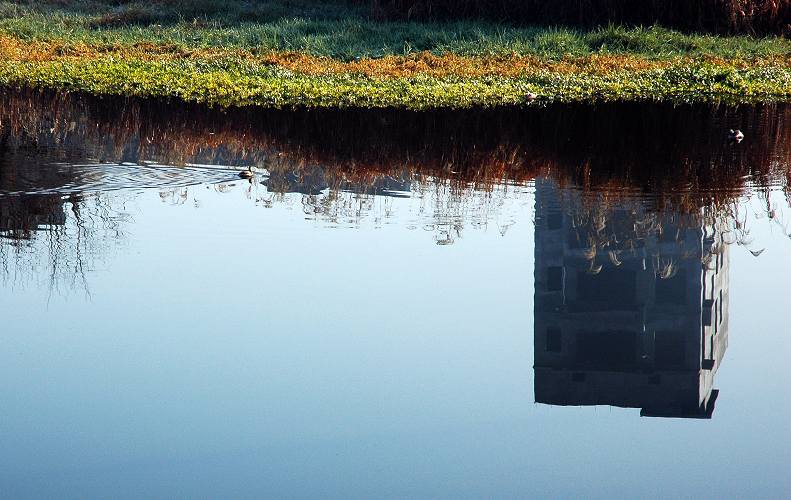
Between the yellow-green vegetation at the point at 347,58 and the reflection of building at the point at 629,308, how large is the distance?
8.01m

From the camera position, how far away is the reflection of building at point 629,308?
6.79 metres

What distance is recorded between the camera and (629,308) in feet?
26.9

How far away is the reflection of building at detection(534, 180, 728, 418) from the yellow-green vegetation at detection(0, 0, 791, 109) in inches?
315

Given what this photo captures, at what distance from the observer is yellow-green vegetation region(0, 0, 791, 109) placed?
19.5 metres

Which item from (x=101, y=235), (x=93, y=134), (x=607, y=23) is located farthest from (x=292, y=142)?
(x=607, y=23)

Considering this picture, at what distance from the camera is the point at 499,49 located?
25281 mm

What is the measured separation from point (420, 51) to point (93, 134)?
39.2ft

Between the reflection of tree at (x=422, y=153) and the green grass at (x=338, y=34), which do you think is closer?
the reflection of tree at (x=422, y=153)

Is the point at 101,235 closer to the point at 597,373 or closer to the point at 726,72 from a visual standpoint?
the point at 597,373

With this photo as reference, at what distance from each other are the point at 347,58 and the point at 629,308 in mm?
16501

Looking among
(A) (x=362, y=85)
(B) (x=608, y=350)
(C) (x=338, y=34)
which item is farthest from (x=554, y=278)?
(C) (x=338, y=34)

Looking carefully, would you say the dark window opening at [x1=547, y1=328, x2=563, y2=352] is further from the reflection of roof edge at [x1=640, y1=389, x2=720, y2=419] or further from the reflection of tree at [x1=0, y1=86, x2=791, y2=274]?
the reflection of tree at [x1=0, y1=86, x2=791, y2=274]

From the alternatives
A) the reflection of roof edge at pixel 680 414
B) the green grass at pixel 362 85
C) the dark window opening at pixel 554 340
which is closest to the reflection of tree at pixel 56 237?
the dark window opening at pixel 554 340

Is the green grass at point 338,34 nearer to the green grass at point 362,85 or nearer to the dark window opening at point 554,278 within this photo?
the green grass at point 362,85
